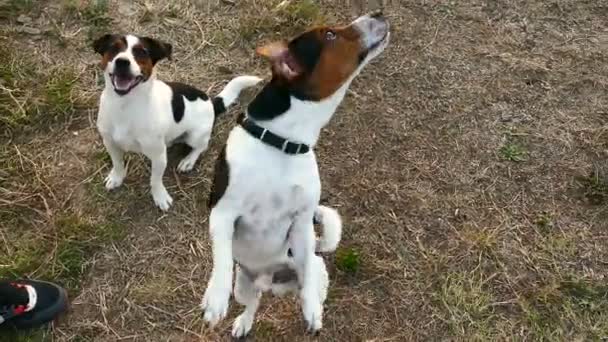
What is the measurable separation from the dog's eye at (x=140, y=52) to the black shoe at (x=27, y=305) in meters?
1.18

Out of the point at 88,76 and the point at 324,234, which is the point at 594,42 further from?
the point at 88,76

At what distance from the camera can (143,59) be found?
3.26m

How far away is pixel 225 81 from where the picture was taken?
452 cm

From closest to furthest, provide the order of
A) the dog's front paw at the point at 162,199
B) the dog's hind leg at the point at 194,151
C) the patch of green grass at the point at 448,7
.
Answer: the dog's front paw at the point at 162,199 → the dog's hind leg at the point at 194,151 → the patch of green grass at the point at 448,7

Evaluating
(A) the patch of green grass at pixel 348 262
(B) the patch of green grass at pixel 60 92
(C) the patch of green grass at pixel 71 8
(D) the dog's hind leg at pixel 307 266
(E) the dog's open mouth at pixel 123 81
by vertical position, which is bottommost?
(A) the patch of green grass at pixel 348 262

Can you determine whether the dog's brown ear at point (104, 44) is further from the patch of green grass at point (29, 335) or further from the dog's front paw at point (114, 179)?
the patch of green grass at point (29, 335)

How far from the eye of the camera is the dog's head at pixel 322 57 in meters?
2.69

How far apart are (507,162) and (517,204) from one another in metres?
0.30

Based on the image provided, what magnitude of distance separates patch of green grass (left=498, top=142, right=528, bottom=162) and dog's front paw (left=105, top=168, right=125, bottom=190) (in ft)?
7.15

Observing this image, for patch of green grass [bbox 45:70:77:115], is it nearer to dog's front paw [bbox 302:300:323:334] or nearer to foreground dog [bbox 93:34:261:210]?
foreground dog [bbox 93:34:261:210]

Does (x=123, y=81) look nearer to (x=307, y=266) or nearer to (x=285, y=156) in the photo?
(x=285, y=156)

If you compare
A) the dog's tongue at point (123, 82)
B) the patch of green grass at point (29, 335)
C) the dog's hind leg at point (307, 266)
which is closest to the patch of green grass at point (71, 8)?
the dog's tongue at point (123, 82)

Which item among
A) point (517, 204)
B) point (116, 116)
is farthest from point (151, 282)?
point (517, 204)

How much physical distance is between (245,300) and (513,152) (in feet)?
6.43
